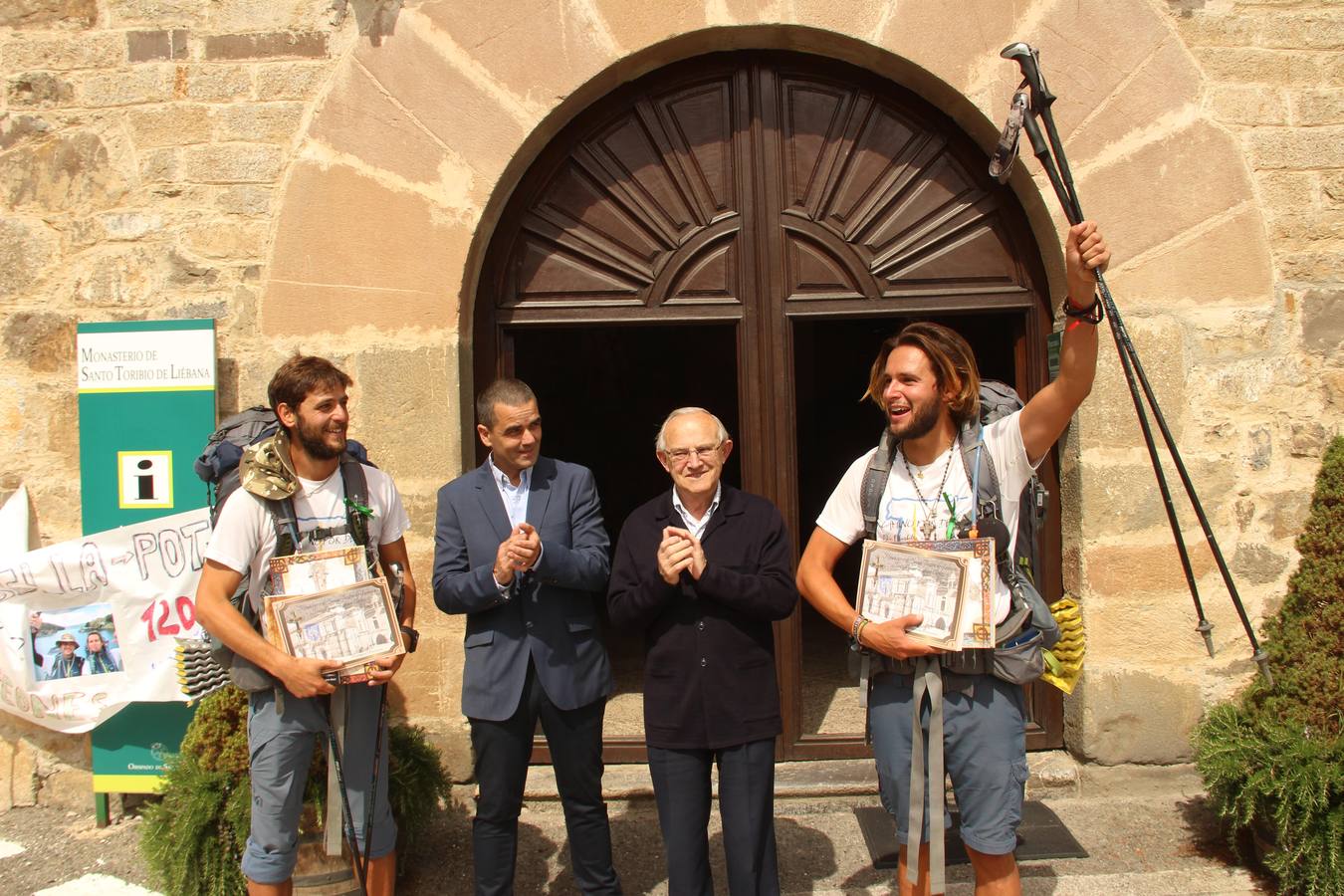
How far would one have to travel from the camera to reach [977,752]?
2.37 meters

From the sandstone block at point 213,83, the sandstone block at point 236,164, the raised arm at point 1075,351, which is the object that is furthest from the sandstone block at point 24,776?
the raised arm at point 1075,351

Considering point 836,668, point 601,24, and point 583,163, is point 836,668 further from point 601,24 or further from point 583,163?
point 601,24

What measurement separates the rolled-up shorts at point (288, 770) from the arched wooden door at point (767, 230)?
1562mm

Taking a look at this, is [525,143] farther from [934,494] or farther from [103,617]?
[103,617]

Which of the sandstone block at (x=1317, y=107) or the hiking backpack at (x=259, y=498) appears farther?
the sandstone block at (x=1317, y=107)

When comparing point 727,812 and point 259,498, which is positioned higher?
point 259,498

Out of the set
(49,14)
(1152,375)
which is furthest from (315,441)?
(1152,375)

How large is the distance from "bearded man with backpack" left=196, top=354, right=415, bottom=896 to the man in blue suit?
0.25m

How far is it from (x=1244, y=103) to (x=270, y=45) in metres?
3.73

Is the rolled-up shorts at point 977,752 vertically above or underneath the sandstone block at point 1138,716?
above

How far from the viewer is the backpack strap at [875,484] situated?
2469 mm

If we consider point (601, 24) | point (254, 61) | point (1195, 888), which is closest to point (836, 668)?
point (1195, 888)

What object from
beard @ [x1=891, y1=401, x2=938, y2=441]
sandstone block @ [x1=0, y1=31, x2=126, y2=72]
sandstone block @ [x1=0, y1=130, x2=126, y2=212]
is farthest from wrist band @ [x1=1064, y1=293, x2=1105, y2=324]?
sandstone block @ [x1=0, y1=31, x2=126, y2=72]

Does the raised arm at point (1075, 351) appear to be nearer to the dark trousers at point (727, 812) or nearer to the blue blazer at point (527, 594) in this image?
the dark trousers at point (727, 812)
